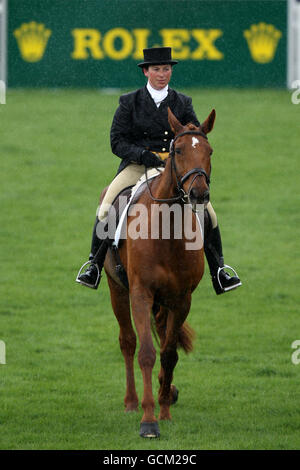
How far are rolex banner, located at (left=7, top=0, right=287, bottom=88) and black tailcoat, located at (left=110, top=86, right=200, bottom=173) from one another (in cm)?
1744

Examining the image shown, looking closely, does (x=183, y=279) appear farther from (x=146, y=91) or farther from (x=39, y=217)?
(x=39, y=217)

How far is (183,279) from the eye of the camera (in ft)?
30.7

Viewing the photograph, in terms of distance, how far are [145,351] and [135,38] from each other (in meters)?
19.6

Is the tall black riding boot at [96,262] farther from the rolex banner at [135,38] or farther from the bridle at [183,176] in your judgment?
the rolex banner at [135,38]

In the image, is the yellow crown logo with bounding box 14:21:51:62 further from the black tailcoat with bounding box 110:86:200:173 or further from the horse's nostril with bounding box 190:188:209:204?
the horse's nostril with bounding box 190:188:209:204

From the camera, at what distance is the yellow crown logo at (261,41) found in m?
27.8

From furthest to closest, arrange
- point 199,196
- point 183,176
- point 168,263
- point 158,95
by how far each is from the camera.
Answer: point 158,95 < point 168,263 < point 183,176 < point 199,196

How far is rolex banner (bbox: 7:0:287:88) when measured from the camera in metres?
27.5

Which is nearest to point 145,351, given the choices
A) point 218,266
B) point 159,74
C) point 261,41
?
point 218,266

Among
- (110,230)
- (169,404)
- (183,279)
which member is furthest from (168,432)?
(110,230)

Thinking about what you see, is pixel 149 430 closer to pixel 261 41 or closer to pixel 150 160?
pixel 150 160

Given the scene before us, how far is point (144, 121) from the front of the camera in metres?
10.1

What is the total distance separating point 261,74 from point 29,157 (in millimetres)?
7647

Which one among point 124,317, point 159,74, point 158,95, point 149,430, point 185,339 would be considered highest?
point 159,74
